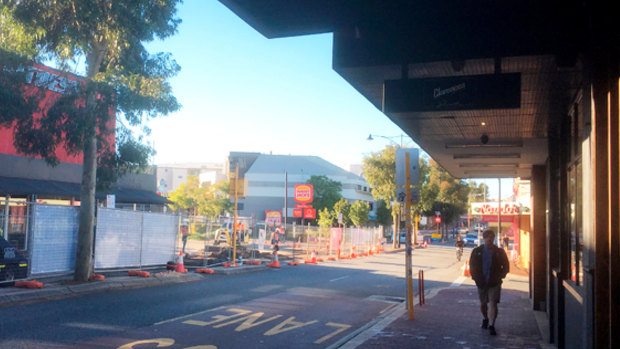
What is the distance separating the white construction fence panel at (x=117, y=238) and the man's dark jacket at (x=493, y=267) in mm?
12059

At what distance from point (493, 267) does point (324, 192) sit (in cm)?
7024

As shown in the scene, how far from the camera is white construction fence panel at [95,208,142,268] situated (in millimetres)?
17297

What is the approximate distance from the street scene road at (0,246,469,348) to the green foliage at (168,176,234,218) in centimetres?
6321

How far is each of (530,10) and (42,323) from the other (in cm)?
937

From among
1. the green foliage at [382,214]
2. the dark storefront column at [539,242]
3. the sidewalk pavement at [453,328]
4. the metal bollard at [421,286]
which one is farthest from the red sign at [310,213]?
the dark storefront column at [539,242]

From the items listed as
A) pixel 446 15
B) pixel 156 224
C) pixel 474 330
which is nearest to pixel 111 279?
pixel 156 224

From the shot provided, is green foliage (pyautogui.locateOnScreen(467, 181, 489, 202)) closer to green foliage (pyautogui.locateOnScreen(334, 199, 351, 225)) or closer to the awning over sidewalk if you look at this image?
green foliage (pyautogui.locateOnScreen(334, 199, 351, 225))

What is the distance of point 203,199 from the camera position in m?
81.7

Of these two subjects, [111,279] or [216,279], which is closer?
[111,279]

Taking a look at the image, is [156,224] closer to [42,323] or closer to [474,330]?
[42,323]

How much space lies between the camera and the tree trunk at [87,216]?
15.6m

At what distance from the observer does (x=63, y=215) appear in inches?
621

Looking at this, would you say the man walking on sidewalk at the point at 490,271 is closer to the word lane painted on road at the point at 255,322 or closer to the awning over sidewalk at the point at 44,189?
the word lane painted on road at the point at 255,322

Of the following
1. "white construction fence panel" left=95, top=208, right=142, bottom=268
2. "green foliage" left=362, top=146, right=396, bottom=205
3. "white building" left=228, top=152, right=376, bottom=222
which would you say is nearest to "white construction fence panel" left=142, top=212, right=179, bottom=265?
"white construction fence panel" left=95, top=208, right=142, bottom=268
